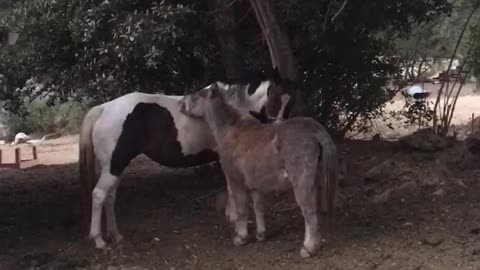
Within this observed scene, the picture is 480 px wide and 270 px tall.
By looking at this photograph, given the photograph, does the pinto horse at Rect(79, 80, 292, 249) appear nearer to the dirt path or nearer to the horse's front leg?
the dirt path

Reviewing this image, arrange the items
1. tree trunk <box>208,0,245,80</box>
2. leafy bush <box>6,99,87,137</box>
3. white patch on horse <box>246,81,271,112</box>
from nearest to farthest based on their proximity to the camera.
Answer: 1. white patch on horse <box>246,81,271,112</box>
2. tree trunk <box>208,0,245,80</box>
3. leafy bush <box>6,99,87,137</box>

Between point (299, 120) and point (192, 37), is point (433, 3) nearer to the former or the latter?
point (192, 37)

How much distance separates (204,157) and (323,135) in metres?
1.51

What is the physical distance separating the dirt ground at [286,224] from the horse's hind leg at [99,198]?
0.13 metres

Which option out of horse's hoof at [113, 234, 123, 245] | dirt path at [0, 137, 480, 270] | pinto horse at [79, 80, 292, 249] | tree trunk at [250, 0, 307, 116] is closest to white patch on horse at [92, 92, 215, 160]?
pinto horse at [79, 80, 292, 249]

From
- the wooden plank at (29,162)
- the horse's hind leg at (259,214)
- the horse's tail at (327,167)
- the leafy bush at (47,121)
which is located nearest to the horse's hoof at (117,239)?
the horse's hind leg at (259,214)

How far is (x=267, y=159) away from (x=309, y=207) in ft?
1.79

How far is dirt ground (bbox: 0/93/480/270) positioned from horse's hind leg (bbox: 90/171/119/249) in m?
0.13

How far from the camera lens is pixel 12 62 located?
9.06 metres

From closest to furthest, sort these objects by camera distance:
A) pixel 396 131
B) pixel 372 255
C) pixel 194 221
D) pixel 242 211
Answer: pixel 372 255 → pixel 242 211 → pixel 194 221 → pixel 396 131

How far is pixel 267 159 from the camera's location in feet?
21.9

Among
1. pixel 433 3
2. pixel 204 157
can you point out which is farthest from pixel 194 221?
pixel 433 3

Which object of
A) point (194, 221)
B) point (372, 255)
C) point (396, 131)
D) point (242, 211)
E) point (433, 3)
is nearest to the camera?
point (372, 255)

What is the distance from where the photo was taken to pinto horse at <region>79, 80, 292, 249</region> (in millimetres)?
7281
